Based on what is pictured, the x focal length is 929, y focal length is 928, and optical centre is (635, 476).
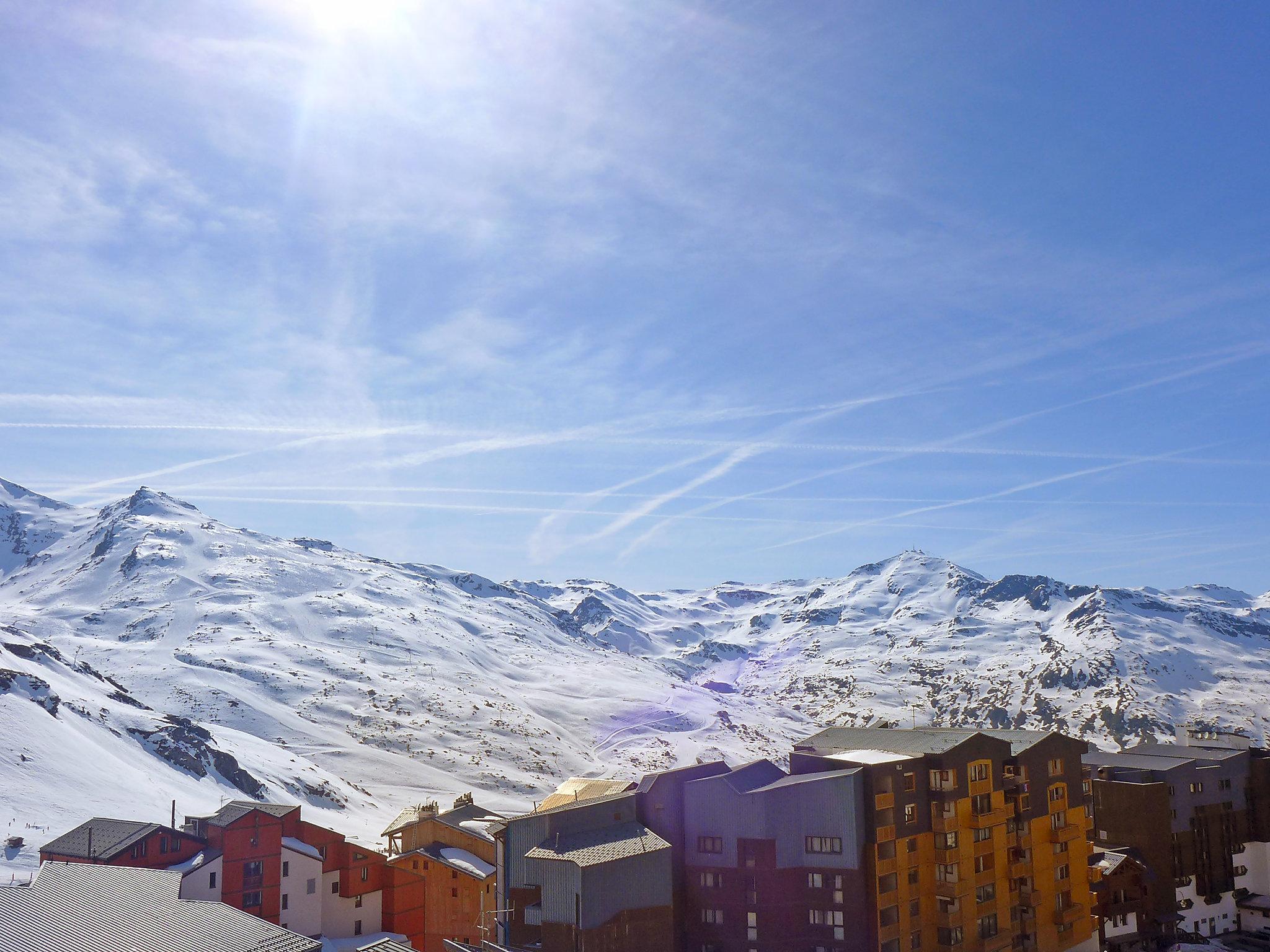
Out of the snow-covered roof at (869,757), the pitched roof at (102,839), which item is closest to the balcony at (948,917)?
the snow-covered roof at (869,757)

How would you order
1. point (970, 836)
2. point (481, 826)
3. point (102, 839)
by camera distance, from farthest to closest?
1. point (481, 826)
2. point (102, 839)
3. point (970, 836)

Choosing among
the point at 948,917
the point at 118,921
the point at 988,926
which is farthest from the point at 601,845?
the point at 988,926

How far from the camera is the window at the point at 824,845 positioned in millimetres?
58938

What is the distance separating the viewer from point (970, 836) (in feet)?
213

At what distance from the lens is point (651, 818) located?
61438mm

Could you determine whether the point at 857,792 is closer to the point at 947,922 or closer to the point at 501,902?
the point at 947,922

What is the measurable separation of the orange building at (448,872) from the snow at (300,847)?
6827mm

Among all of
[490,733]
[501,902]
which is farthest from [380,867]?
[490,733]

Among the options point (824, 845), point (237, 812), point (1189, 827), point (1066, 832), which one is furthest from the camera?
point (1189, 827)

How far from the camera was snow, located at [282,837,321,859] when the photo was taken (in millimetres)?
69188

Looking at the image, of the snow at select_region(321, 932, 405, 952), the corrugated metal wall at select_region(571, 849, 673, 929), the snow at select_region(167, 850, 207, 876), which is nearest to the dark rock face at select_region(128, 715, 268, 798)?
the snow at select_region(321, 932, 405, 952)

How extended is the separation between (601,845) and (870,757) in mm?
20260

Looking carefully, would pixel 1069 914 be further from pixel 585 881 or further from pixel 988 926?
pixel 585 881

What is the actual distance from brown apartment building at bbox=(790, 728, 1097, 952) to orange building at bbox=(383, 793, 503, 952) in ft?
88.3
